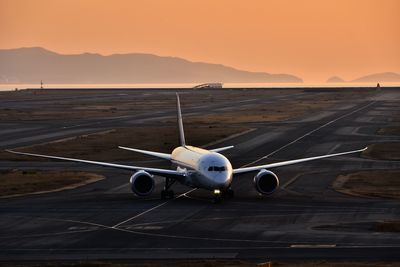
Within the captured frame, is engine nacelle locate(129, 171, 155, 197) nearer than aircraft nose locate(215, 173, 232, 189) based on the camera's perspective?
No

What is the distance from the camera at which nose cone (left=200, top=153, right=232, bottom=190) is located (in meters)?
59.9

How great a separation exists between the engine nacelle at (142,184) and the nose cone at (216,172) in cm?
494

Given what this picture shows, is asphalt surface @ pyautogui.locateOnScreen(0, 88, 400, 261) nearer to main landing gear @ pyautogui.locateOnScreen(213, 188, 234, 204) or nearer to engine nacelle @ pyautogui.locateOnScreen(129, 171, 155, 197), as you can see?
main landing gear @ pyautogui.locateOnScreen(213, 188, 234, 204)

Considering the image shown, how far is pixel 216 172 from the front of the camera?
60094mm

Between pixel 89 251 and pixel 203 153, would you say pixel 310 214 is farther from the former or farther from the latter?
pixel 89 251

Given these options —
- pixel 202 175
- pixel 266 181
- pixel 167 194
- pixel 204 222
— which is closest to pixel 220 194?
pixel 202 175

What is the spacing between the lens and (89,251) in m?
46.6

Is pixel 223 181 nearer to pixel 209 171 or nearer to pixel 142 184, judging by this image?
pixel 209 171

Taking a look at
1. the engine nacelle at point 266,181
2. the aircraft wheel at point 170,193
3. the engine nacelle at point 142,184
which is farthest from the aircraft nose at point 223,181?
the aircraft wheel at point 170,193

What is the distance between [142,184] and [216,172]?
6.68 m

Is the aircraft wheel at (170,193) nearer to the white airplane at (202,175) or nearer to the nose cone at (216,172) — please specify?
the white airplane at (202,175)

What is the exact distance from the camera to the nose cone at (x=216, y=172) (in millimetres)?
59938

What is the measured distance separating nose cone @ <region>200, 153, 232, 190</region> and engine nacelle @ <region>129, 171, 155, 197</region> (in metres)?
4.94

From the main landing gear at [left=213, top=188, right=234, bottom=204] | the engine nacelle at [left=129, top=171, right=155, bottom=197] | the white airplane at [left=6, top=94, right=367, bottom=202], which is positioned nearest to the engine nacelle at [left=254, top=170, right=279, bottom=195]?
the white airplane at [left=6, top=94, right=367, bottom=202]
